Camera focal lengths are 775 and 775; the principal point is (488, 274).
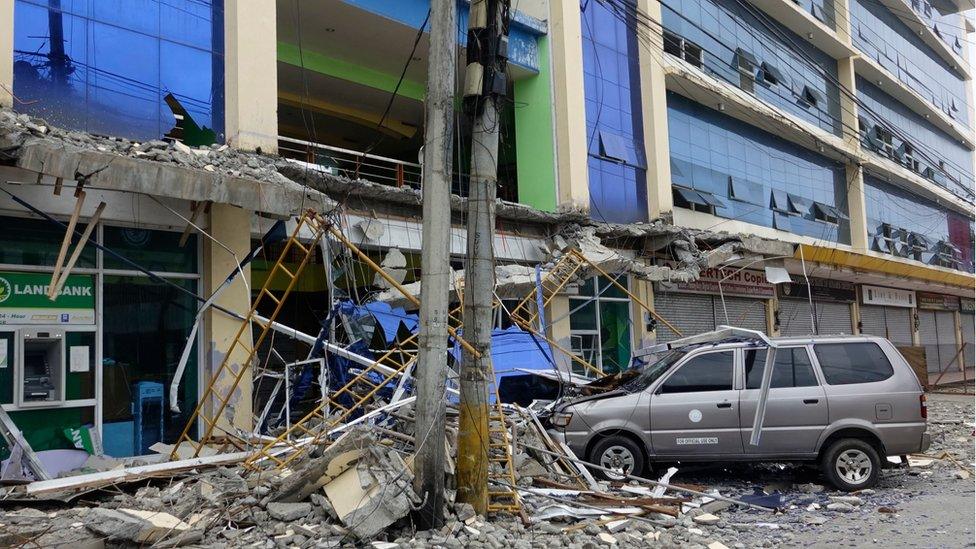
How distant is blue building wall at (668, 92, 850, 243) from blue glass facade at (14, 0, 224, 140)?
12291 millimetres

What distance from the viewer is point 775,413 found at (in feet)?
31.1

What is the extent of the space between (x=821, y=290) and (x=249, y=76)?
20.7m

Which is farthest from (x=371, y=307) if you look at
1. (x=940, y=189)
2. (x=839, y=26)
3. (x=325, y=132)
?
(x=940, y=189)

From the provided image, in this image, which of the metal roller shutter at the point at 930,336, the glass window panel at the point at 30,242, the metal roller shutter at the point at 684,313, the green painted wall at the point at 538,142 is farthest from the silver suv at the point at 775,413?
the metal roller shutter at the point at 930,336

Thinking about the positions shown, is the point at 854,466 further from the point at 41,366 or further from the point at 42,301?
the point at 42,301

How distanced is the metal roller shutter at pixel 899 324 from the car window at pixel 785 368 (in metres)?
23.3

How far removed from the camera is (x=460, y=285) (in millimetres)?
11648

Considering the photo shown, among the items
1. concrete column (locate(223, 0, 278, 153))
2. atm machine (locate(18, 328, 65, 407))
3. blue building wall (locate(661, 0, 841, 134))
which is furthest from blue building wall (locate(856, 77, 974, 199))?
atm machine (locate(18, 328, 65, 407))

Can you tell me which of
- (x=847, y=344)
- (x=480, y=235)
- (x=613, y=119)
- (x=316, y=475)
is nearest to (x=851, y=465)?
(x=847, y=344)

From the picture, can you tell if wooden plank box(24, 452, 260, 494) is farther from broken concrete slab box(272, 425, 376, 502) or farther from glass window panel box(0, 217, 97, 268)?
glass window panel box(0, 217, 97, 268)

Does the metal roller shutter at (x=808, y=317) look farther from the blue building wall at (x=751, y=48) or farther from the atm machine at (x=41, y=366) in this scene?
the atm machine at (x=41, y=366)

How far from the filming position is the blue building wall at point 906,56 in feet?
98.7

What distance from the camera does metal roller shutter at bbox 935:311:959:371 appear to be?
34.5 metres

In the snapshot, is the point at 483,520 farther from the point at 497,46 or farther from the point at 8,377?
the point at 8,377
